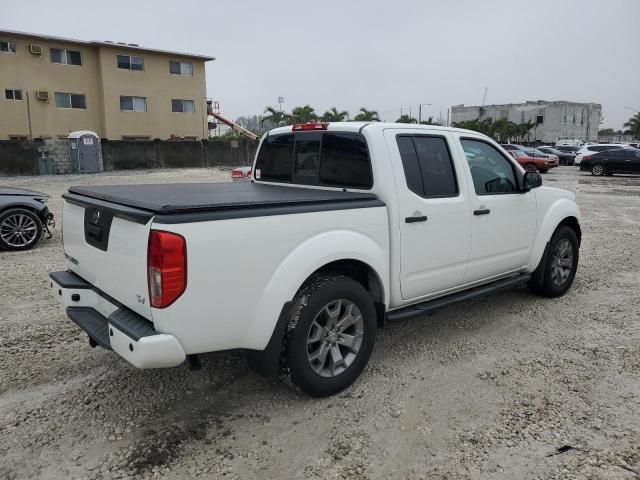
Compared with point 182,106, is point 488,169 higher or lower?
lower

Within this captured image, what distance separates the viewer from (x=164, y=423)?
10.3ft

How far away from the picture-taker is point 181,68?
37.1 metres

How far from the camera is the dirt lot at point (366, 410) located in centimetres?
275

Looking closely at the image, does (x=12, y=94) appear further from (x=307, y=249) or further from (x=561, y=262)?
(x=307, y=249)

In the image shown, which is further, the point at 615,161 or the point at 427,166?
the point at 615,161

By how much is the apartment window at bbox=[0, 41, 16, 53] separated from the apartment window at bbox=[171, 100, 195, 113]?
10.2 m

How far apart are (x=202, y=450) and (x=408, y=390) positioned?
58.0 inches

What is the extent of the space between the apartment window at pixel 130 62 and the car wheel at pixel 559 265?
116ft

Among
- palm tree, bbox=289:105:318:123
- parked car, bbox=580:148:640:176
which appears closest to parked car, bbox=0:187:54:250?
parked car, bbox=580:148:640:176

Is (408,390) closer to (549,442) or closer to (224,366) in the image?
(549,442)

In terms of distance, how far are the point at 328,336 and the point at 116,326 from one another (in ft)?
4.37

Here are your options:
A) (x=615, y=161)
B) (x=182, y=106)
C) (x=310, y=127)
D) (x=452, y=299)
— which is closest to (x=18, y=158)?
(x=182, y=106)

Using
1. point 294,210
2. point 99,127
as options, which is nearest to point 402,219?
point 294,210

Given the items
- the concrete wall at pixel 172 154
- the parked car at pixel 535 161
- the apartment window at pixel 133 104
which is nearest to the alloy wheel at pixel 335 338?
the parked car at pixel 535 161
